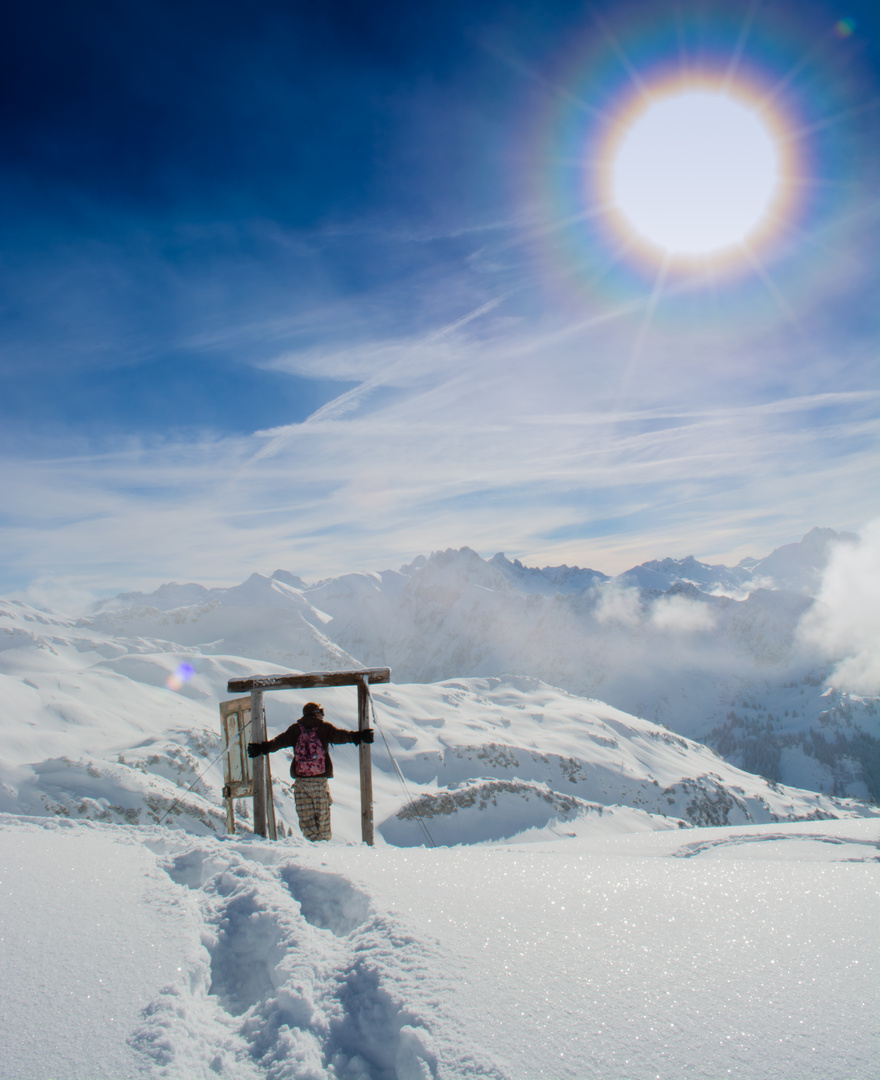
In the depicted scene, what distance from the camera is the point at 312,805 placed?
9.66 metres

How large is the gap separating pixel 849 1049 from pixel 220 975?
11.1 feet

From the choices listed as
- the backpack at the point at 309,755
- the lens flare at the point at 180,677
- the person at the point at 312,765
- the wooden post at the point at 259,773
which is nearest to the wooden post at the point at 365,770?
the person at the point at 312,765

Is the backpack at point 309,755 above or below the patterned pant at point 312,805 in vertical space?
above

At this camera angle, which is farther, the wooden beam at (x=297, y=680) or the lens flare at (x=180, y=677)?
the lens flare at (x=180, y=677)

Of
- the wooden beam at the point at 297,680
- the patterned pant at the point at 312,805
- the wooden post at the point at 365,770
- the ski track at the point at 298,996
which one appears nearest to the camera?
the ski track at the point at 298,996

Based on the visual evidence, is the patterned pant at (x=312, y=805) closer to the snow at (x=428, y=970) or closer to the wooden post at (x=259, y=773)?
the wooden post at (x=259, y=773)

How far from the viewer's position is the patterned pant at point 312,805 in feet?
31.6

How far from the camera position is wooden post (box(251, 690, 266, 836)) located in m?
10.3

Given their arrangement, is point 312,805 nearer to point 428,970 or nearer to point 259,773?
point 259,773

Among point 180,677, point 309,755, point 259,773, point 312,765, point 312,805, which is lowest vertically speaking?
point 312,805

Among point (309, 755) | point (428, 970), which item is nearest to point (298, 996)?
point (428, 970)

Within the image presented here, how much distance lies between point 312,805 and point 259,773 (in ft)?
4.50

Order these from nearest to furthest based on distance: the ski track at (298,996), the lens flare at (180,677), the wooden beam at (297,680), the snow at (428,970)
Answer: the snow at (428,970)
the ski track at (298,996)
the wooden beam at (297,680)
the lens flare at (180,677)

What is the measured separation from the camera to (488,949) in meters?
3.55
